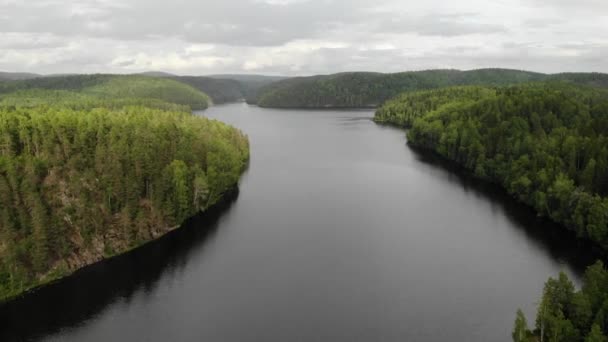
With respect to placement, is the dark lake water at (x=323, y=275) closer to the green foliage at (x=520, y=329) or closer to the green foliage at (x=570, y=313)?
→ the green foliage at (x=520, y=329)

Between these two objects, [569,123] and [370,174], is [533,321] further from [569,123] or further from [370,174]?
[569,123]

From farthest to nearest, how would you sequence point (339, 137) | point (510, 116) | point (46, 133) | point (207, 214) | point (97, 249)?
point (339, 137) → point (510, 116) → point (207, 214) → point (46, 133) → point (97, 249)

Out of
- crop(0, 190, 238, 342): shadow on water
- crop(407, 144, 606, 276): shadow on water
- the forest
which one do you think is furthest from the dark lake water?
the forest

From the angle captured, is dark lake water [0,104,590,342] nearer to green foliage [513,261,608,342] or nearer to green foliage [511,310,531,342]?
green foliage [511,310,531,342]

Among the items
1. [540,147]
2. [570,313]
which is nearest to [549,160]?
[540,147]

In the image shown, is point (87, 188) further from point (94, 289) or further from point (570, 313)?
point (570, 313)

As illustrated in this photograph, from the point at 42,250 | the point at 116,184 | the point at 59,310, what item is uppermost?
the point at 116,184

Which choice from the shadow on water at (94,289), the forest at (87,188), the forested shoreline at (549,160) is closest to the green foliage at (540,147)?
the forested shoreline at (549,160)

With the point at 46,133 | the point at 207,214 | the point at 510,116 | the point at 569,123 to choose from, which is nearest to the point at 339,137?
the point at 510,116
